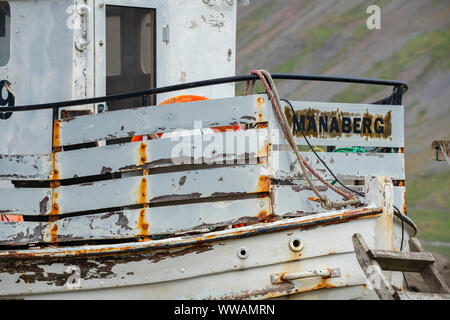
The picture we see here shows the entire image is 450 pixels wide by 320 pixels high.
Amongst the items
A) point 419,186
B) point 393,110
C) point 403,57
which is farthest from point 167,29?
point 403,57

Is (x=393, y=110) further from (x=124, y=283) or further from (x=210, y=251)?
(x=124, y=283)

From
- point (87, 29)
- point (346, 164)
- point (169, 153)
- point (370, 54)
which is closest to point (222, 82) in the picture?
point (169, 153)

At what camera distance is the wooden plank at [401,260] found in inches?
187

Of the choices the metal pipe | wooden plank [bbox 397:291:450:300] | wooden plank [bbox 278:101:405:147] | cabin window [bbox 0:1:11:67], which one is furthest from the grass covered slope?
wooden plank [bbox 397:291:450:300]

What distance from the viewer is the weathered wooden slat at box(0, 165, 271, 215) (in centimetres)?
511

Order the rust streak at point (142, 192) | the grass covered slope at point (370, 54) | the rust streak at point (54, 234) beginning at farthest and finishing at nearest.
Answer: the grass covered slope at point (370, 54) < the rust streak at point (54, 234) < the rust streak at point (142, 192)

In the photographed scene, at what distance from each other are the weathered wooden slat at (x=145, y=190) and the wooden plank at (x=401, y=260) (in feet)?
2.74

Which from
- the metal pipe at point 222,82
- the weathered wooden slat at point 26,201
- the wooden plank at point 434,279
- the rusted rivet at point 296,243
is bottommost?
the wooden plank at point 434,279

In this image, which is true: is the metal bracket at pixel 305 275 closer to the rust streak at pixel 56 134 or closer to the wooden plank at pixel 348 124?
the wooden plank at pixel 348 124

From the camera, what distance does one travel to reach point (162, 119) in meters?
5.28

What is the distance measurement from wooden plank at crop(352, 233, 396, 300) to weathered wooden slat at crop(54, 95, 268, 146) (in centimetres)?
102

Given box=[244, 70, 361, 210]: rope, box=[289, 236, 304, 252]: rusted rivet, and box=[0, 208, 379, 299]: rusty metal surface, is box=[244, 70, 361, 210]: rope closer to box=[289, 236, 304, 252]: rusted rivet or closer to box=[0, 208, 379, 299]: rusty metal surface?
box=[0, 208, 379, 299]: rusty metal surface

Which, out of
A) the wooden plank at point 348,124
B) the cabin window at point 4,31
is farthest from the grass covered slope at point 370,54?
the wooden plank at point 348,124
